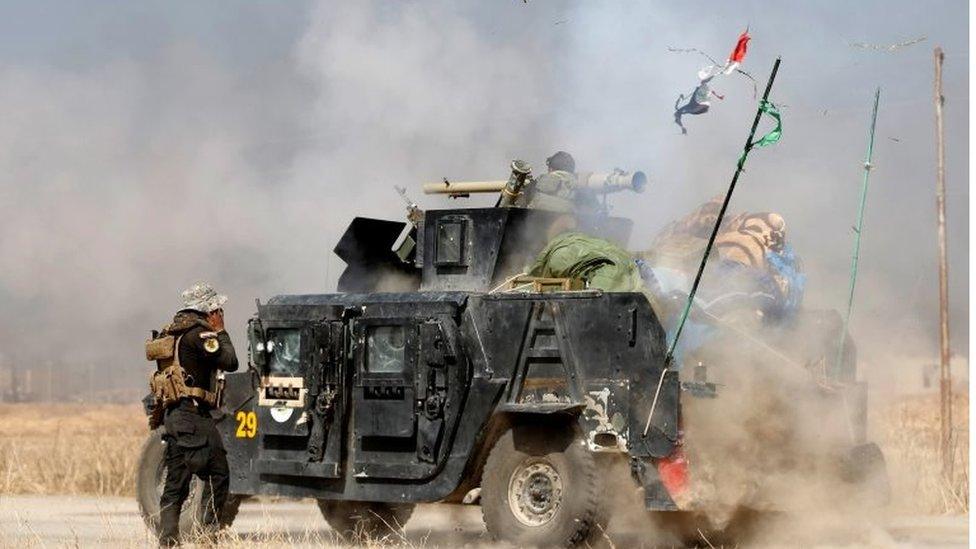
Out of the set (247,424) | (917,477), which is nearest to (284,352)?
(247,424)

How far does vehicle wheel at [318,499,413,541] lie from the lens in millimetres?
16547

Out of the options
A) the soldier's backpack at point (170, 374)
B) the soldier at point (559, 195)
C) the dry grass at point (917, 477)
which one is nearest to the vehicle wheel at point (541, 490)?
the soldier's backpack at point (170, 374)

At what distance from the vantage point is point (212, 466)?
46.5 ft

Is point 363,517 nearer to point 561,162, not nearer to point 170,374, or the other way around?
point 170,374

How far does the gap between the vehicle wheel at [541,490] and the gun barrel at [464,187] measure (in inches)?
121

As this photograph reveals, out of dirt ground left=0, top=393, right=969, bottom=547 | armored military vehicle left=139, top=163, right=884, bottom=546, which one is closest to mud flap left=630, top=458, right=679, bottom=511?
armored military vehicle left=139, top=163, right=884, bottom=546

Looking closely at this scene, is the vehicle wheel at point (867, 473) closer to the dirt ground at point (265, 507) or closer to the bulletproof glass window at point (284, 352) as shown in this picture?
the dirt ground at point (265, 507)

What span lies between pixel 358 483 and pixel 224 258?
11.8m

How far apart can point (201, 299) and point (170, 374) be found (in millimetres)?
584

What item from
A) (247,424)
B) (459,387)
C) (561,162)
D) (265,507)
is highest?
(561,162)

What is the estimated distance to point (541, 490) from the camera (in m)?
14.4

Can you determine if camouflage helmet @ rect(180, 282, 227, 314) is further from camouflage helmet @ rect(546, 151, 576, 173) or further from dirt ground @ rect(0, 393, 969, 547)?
camouflage helmet @ rect(546, 151, 576, 173)

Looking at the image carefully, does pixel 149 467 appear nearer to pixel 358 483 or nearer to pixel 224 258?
pixel 358 483

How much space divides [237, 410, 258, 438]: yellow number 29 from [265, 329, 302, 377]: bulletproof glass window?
41 centimetres
